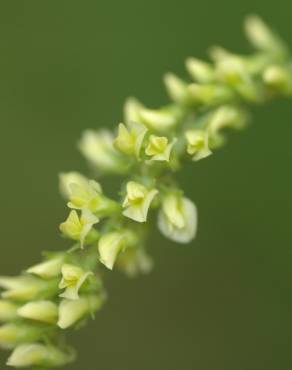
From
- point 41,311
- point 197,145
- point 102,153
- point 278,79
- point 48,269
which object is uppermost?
point 102,153

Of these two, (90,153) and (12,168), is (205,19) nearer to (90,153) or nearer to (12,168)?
(12,168)

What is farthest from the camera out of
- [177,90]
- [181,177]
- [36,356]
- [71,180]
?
[181,177]

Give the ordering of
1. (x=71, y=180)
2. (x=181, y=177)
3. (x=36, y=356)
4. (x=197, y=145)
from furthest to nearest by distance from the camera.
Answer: (x=181, y=177) → (x=71, y=180) → (x=197, y=145) → (x=36, y=356)

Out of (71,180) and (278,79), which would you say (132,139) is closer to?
(71,180)

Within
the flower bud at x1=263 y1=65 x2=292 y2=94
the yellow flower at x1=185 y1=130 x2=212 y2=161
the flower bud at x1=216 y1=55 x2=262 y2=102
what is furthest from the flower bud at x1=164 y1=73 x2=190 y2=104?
the yellow flower at x1=185 y1=130 x2=212 y2=161

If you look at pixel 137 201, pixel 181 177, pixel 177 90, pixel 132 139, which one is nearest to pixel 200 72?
pixel 177 90

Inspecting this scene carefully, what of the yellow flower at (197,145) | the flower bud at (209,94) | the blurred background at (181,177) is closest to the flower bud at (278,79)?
the flower bud at (209,94)

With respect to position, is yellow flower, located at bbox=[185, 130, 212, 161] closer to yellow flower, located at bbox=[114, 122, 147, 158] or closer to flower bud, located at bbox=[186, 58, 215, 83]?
yellow flower, located at bbox=[114, 122, 147, 158]

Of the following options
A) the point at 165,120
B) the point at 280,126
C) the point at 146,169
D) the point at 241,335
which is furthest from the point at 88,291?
the point at 280,126
